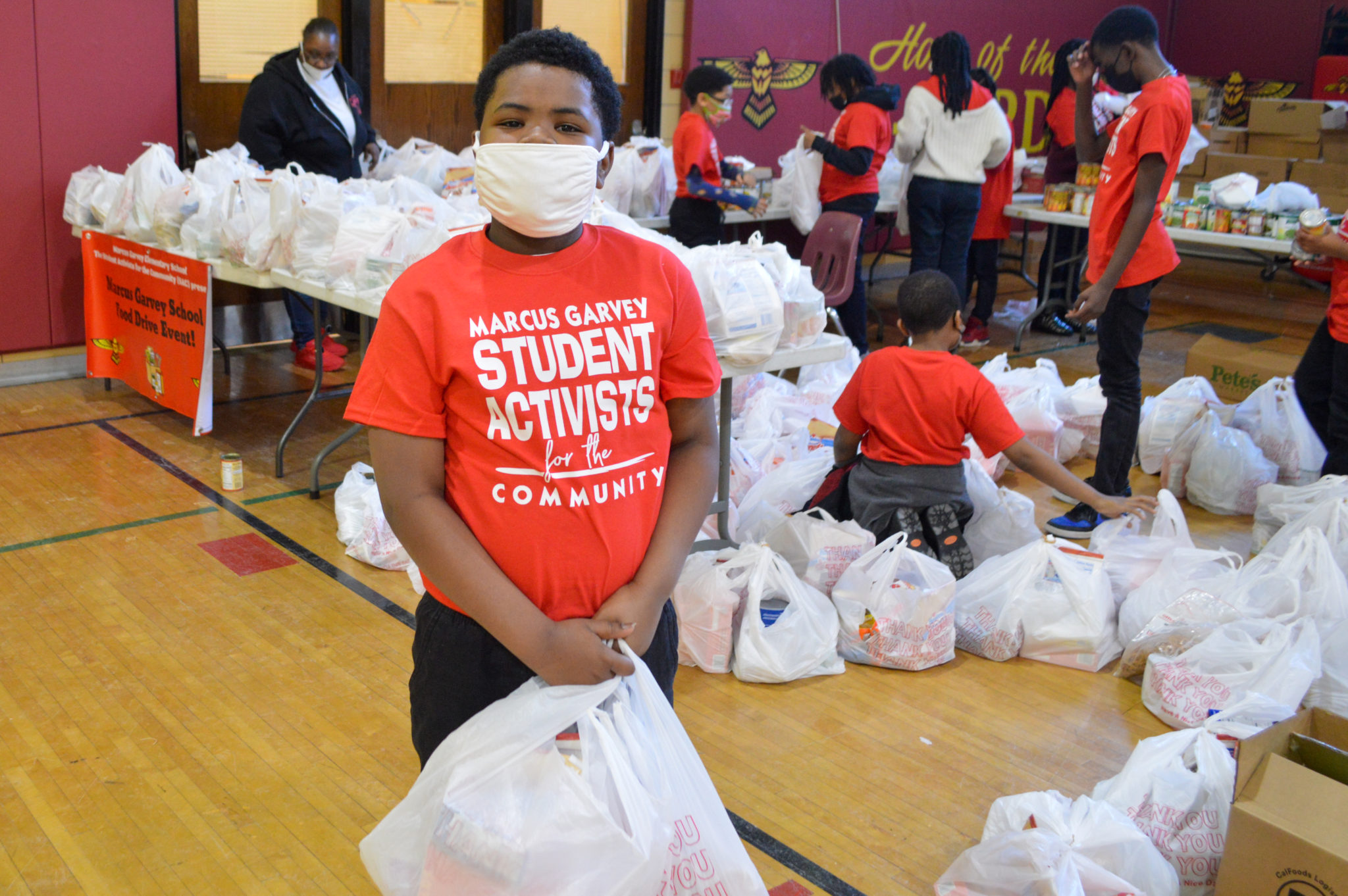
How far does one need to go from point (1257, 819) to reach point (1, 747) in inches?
96.4

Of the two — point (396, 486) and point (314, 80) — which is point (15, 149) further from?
point (396, 486)

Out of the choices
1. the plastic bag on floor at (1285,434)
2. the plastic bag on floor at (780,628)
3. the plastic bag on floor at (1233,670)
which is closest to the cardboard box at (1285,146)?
the plastic bag on floor at (1285,434)

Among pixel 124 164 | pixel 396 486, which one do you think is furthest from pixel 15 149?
pixel 396 486

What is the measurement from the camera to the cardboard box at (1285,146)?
9570 millimetres

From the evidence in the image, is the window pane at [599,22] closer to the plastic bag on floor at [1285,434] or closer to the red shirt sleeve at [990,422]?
the plastic bag on floor at [1285,434]

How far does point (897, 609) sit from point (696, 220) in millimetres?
3283

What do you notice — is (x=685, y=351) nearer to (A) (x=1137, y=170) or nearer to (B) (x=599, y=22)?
(A) (x=1137, y=170)

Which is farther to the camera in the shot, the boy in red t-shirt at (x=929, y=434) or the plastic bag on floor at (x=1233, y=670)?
the boy in red t-shirt at (x=929, y=434)

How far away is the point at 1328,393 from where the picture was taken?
396 cm

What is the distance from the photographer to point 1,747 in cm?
242

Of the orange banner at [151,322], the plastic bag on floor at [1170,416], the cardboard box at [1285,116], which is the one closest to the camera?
the orange banner at [151,322]

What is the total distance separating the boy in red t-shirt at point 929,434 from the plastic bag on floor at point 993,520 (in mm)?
130

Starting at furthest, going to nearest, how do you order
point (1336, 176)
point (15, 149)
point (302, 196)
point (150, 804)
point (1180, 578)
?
1. point (1336, 176)
2. point (15, 149)
3. point (302, 196)
4. point (1180, 578)
5. point (150, 804)

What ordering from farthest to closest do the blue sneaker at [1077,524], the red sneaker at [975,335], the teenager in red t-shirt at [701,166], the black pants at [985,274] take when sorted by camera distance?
the black pants at [985,274]
the red sneaker at [975,335]
the teenager in red t-shirt at [701,166]
the blue sneaker at [1077,524]
